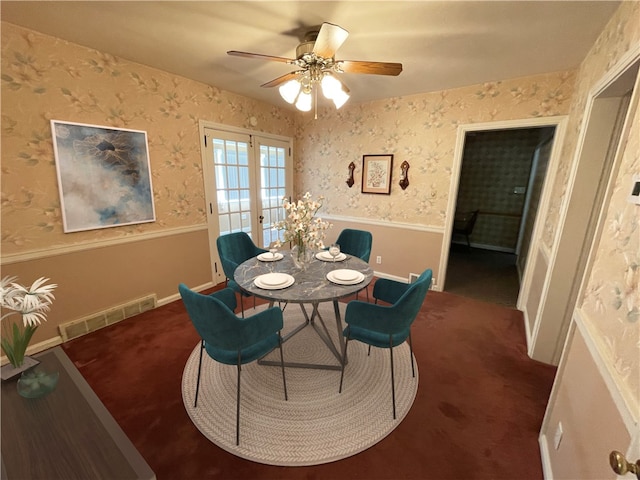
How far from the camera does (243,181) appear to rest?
3.62 metres

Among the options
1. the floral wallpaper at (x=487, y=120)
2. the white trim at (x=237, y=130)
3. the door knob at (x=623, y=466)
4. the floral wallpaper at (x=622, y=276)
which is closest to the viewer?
the door knob at (x=623, y=466)

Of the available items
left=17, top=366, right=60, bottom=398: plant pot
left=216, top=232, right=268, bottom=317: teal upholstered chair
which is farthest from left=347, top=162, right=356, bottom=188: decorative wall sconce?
left=17, top=366, right=60, bottom=398: plant pot

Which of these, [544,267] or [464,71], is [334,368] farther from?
[464,71]

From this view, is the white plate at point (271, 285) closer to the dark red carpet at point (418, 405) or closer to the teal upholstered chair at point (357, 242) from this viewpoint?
the dark red carpet at point (418, 405)

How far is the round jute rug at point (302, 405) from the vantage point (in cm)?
145

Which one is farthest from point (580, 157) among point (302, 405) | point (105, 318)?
point (105, 318)

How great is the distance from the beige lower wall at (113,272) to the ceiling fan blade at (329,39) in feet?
8.06

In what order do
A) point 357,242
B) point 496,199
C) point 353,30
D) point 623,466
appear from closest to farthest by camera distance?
point 623,466 < point 353,30 < point 357,242 < point 496,199

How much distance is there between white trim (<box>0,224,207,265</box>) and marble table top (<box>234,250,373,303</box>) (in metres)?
1.28

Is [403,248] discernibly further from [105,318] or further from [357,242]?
[105,318]

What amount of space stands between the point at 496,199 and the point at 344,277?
16.4 ft

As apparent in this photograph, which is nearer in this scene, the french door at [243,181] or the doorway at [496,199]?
the french door at [243,181]

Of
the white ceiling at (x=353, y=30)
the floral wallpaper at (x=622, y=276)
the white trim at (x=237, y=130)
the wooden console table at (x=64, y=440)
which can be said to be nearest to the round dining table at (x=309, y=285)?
the wooden console table at (x=64, y=440)

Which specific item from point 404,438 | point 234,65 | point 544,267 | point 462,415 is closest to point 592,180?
point 544,267
